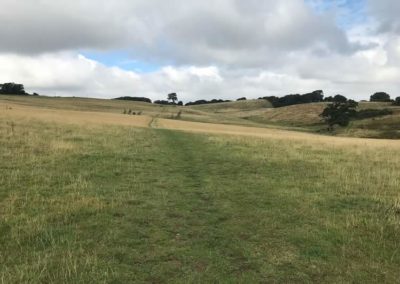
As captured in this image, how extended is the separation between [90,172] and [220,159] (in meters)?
8.10

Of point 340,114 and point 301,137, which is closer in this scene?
point 301,137

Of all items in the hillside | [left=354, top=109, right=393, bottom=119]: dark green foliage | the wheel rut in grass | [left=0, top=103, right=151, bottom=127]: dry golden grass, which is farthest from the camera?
[left=354, top=109, right=393, bottom=119]: dark green foliage

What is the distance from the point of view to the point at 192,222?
11.8 meters

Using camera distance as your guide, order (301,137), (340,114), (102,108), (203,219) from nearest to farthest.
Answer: (203,219)
(301,137)
(340,114)
(102,108)

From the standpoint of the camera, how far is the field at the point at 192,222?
8.81m

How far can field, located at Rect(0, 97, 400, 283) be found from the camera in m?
8.81

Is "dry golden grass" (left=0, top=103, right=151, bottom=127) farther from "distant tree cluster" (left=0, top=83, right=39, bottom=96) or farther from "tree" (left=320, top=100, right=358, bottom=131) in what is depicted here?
"distant tree cluster" (left=0, top=83, right=39, bottom=96)

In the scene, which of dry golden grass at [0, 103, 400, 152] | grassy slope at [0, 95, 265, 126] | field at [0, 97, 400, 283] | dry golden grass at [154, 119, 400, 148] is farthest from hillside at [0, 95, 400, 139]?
field at [0, 97, 400, 283]

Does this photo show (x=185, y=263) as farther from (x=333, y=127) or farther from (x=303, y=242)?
(x=333, y=127)

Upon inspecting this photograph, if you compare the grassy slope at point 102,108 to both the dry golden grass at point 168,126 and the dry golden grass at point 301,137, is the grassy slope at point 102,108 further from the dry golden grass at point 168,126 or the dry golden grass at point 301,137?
the dry golden grass at point 301,137

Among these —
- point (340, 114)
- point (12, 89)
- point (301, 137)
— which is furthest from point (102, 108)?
point (301, 137)

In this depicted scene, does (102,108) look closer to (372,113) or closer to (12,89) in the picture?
(12,89)

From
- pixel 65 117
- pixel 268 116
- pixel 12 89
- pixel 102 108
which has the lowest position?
pixel 268 116

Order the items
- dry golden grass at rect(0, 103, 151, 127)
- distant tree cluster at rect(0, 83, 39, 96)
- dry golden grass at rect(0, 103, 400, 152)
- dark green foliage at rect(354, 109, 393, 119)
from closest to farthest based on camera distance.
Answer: dry golden grass at rect(0, 103, 400, 152), dry golden grass at rect(0, 103, 151, 127), dark green foliage at rect(354, 109, 393, 119), distant tree cluster at rect(0, 83, 39, 96)
